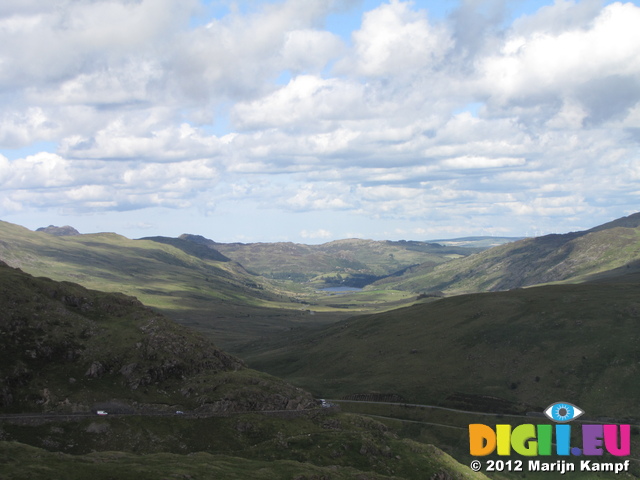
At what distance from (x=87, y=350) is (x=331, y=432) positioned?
195 feet

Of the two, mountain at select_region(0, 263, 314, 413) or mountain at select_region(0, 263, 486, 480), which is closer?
mountain at select_region(0, 263, 486, 480)

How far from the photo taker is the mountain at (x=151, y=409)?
94.3 m

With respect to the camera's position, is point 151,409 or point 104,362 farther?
point 104,362

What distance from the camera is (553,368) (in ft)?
593

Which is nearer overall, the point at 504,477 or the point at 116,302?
the point at 504,477

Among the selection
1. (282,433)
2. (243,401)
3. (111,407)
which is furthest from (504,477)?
(111,407)

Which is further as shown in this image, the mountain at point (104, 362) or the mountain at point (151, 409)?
the mountain at point (104, 362)

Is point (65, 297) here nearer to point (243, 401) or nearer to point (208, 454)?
point (243, 401)

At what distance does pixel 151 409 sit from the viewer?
384 feet

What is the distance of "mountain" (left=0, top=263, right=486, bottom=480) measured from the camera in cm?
9431

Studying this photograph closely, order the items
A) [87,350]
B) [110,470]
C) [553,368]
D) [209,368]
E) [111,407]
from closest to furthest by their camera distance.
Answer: [110,470]
[111,407]
[87,350]
[209,368]
[553,368]

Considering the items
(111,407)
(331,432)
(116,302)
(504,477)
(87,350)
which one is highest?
(116,302)

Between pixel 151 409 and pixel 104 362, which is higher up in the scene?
pixel 104 362

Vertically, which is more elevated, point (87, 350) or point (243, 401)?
point (87, 350)
